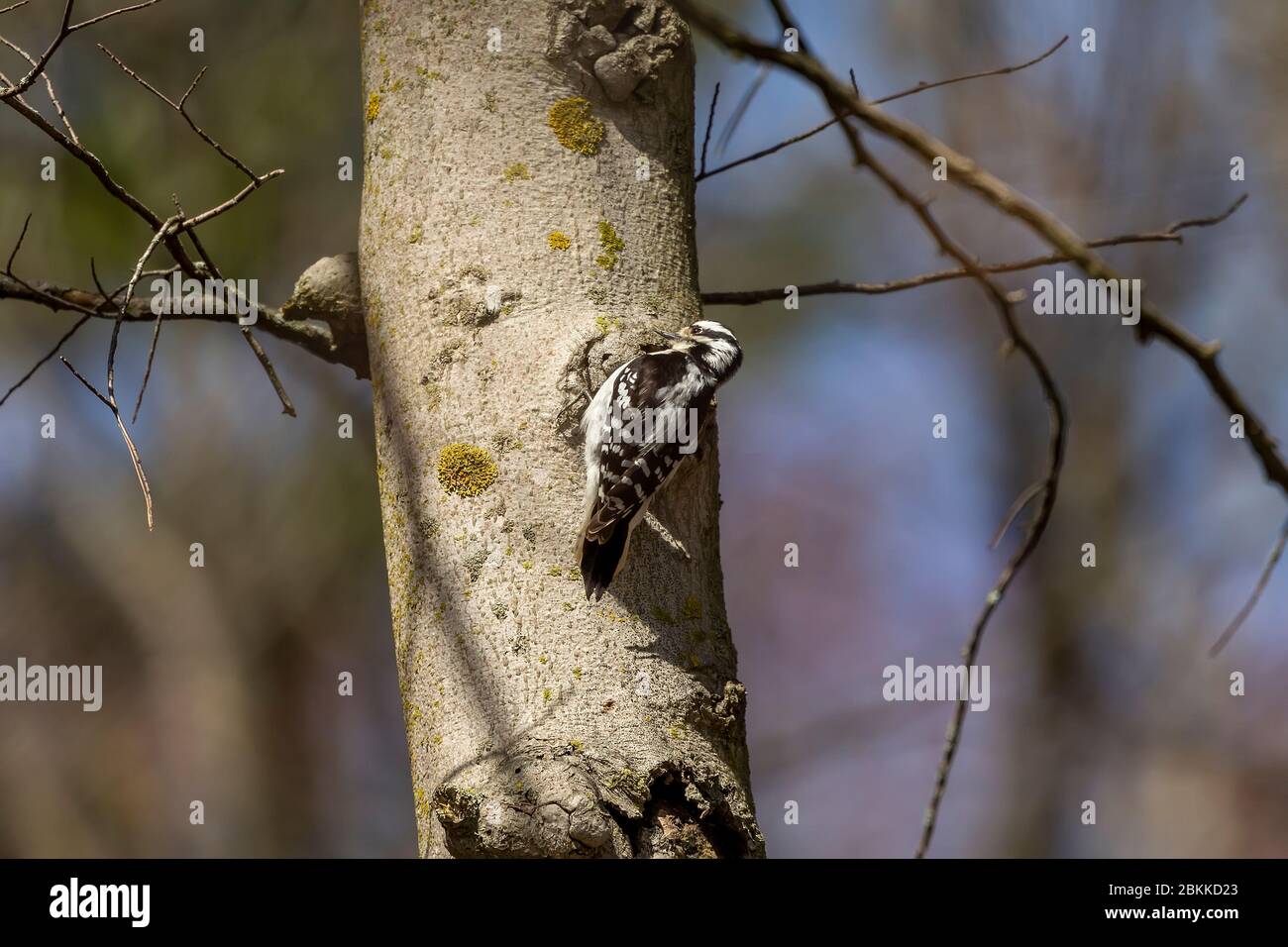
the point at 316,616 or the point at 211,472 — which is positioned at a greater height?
the point at 211,472

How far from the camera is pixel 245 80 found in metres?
7.55

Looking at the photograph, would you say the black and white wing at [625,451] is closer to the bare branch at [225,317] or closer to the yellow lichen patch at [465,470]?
the yellow lichen patch at [465,470]

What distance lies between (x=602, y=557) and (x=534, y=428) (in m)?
0.30

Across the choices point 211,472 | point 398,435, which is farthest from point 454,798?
point 211,472

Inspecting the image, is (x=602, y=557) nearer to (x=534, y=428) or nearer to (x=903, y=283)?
(x=534, y=428)

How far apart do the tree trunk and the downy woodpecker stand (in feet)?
0.14

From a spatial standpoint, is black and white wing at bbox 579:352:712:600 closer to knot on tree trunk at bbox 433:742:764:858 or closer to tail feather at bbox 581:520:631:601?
tail feather at bbox 581:520:631:601

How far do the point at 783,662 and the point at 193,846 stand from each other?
214 inches

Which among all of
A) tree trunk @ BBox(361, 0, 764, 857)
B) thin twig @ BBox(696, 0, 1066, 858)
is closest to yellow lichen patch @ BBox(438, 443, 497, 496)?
tree trunk @ BBox(361, 0, 764, 857)

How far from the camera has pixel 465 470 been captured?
2.38 meters

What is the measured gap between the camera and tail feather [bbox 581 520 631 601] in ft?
7.50

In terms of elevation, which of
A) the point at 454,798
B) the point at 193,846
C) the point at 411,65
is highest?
the point at 411,65

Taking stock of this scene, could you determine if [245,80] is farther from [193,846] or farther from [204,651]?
[193,846]
